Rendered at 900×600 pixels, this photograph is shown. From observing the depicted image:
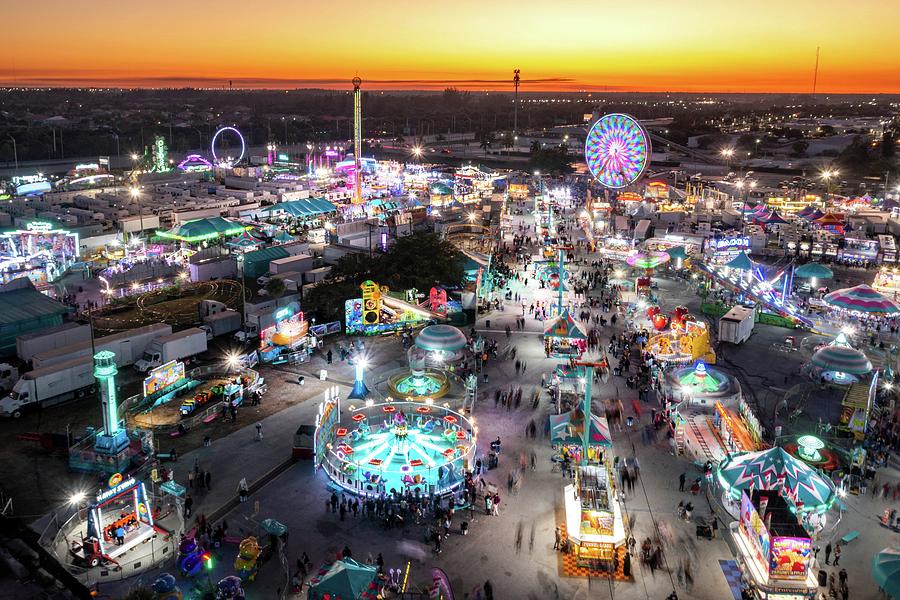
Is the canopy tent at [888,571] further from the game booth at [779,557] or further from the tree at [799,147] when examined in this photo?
the tree at [799,147]

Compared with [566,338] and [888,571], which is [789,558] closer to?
[888,571]

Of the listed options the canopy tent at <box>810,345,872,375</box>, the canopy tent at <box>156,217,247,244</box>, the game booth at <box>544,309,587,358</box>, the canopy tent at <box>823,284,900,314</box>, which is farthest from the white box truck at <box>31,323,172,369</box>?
the canopy tent at <box>823,284,900,314</box>

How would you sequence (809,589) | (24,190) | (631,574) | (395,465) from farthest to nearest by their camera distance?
(24,190) < (395,465) < (631,574) < (809,589)

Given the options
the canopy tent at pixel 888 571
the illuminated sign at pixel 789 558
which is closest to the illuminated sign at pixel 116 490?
the illuminated sign at pixel 789 558

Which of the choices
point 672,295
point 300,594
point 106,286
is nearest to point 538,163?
point 672,295

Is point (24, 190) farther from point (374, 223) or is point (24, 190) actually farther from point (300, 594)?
point (300, 594)

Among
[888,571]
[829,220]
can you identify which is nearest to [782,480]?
[888,571]

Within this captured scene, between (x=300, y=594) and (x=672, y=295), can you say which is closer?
(x=300, y=594)

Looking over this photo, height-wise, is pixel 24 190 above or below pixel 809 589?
above
